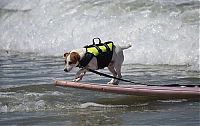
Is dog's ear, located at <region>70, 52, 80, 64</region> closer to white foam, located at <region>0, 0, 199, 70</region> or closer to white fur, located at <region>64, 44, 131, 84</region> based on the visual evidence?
white fur, located at <region>64, 44, 131, 84</region>

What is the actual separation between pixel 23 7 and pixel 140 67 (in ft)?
28.3

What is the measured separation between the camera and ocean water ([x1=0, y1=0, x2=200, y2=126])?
272 inches

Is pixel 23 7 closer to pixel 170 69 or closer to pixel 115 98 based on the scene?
pixel 170 69

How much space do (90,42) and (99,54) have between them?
6546 millimetres

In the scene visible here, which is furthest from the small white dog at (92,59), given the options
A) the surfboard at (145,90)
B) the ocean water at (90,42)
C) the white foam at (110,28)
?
the white foam at (110,28)

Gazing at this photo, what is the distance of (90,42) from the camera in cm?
1430

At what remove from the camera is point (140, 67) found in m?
11.2

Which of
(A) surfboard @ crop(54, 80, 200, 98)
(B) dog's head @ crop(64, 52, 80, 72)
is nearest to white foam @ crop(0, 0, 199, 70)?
(A) surfboard @ crop(54, 80, 200, 98)

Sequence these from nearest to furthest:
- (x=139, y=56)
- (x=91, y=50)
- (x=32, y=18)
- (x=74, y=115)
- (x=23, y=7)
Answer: (x=74, y=115) < (x=91, y=50) < (x=139, y=56) < (x=32, y=18) < (x=23, y=7)

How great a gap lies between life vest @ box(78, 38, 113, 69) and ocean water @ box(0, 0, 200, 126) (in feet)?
1.60

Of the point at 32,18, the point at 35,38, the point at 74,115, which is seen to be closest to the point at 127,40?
the point at 35,38

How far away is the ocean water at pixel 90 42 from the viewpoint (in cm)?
691

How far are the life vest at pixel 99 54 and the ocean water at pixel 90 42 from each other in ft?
1.60

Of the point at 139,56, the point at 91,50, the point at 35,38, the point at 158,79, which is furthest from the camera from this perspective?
the point at 35,38
